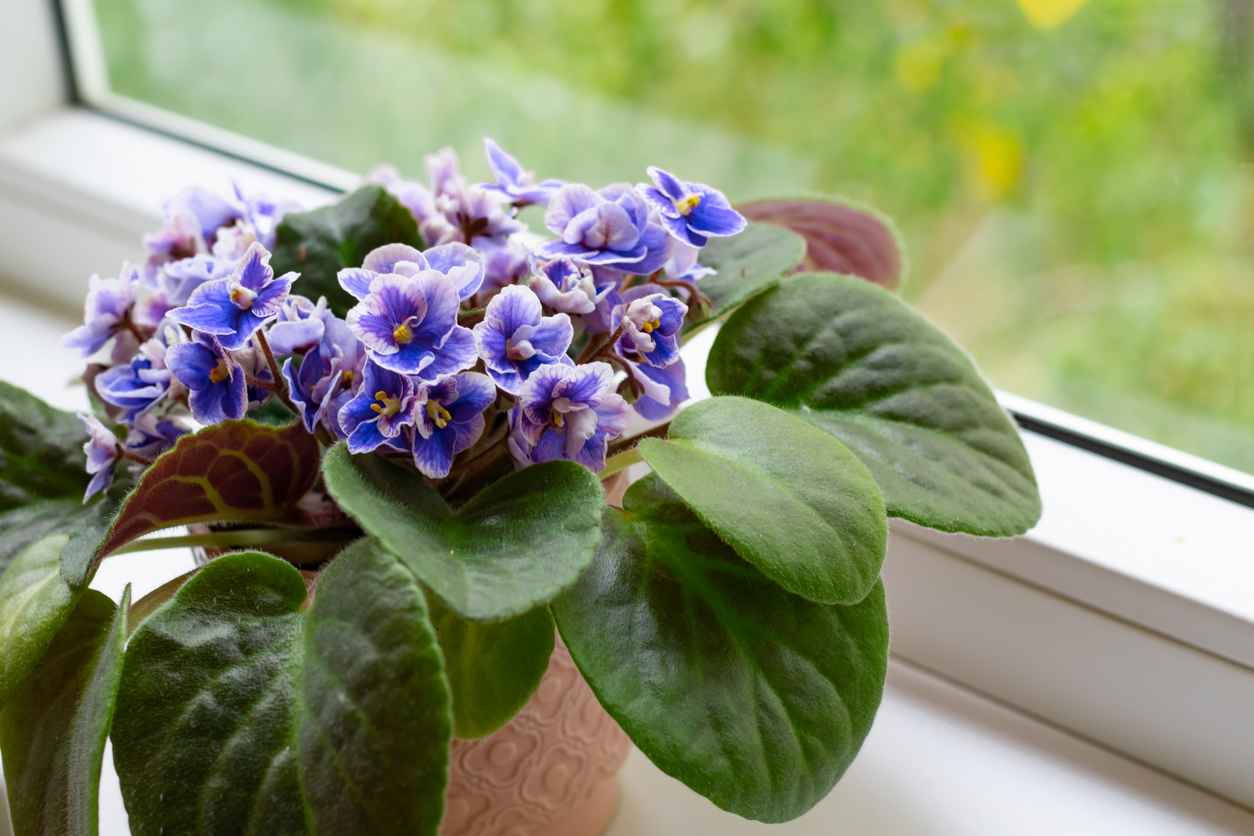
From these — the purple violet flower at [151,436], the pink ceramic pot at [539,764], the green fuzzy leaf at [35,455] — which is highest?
the purple violet flower at [151,436]

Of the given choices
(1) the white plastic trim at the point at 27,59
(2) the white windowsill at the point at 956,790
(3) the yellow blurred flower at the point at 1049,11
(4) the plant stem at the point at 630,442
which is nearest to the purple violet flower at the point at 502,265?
(4) the plant stem at the point at 630,442

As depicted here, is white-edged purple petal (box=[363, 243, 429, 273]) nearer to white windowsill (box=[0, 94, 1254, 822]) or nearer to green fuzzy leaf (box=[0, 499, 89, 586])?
green fuzzy leaf (box=[0, 499, 89, 586])

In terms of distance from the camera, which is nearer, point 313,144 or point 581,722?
point 581,722

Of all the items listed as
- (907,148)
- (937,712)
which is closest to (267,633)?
(937,712)

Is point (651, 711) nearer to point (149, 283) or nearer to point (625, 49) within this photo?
point (149, 283)

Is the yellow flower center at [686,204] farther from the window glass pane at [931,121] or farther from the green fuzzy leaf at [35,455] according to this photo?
Answer: the green fuzzy leaf at [35,455]
